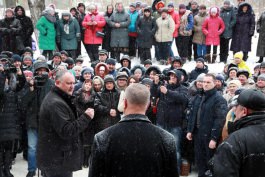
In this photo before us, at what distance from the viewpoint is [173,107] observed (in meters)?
7.92

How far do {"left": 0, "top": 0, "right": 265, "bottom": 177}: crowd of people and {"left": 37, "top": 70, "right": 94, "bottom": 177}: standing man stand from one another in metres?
0.01

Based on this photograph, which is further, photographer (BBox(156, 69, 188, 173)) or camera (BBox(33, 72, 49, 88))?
photographer (BBox(156, 69, 188, 173))

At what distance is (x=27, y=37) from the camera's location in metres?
13.2

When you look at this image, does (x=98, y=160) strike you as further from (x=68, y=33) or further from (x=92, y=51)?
(x=92, y=51)

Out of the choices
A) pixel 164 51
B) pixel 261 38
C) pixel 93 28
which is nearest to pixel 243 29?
pixel 261 38

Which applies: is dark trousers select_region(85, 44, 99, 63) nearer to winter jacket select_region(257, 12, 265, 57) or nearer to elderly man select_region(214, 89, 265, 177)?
winter jacket select_region(257, 12, 265, 57)

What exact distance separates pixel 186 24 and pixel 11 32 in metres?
4.87

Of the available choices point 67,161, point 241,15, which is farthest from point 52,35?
point 67,161

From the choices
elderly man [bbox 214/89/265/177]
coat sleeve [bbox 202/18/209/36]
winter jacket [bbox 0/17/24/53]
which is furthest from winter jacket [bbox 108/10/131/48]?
elderly man [bbox 214/89/265/177]

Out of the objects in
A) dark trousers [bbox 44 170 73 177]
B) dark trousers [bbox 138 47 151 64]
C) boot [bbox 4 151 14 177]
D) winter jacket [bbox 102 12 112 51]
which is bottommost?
boot [bbox 4 151 14 177]

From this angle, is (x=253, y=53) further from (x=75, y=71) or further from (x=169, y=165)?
(x=169, y=165)

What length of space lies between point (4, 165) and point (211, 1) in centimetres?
1656

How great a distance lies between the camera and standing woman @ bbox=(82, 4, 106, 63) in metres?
12.8

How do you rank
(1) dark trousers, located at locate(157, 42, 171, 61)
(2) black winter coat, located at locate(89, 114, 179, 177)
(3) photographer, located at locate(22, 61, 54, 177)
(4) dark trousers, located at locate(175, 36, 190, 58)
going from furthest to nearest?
(4) dark trousers, located at locate(175, 36, 190, 58) → (1) dark trousers, located at locate(157, 42, 171, 61) → (3) photographer, located at locate(22, 61, 54, 177) → (2) black winter coat, located at locate(89, 114, 179, 177)
